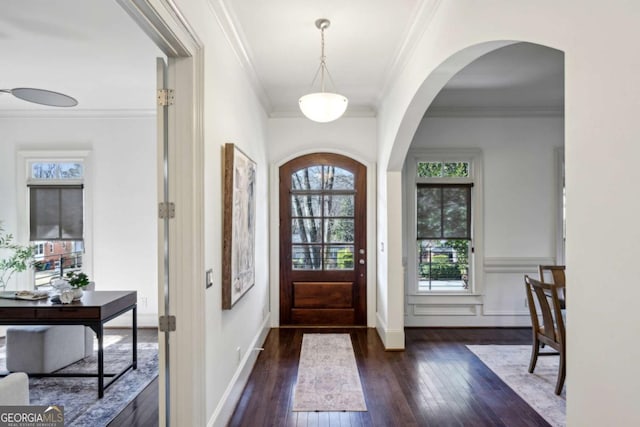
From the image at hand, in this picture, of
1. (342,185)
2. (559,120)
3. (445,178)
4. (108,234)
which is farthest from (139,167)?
(559,120)

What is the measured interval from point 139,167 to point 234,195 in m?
2.70

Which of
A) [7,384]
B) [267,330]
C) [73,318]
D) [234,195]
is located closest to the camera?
[7,384]

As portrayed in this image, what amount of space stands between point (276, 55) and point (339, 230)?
7.84 feet

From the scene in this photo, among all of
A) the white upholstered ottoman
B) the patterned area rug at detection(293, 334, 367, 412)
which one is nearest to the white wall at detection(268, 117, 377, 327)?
the patterned area rug at detection(293, 334, 367, 412)

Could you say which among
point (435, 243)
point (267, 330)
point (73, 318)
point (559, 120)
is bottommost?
point (267, 330)

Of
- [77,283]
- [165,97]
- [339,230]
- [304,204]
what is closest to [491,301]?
[339,230]

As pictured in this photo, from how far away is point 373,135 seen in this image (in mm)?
4730

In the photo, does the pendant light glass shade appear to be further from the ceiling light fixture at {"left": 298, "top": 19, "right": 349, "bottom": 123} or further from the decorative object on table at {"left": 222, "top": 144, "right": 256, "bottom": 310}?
the decorative object on table at {"left": 222, "top": 144, "right": 256, "bottom": 310}

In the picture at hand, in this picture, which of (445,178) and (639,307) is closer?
(639,307)

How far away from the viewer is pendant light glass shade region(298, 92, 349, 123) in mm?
2689

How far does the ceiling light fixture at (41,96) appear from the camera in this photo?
2.53 m

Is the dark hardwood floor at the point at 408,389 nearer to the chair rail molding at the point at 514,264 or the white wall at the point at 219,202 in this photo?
the white wall at the point at 219,202

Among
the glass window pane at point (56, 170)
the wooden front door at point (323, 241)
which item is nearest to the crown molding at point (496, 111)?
the wooden front door at point (323, 241)

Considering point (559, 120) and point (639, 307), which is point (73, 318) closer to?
point (639, 307)
